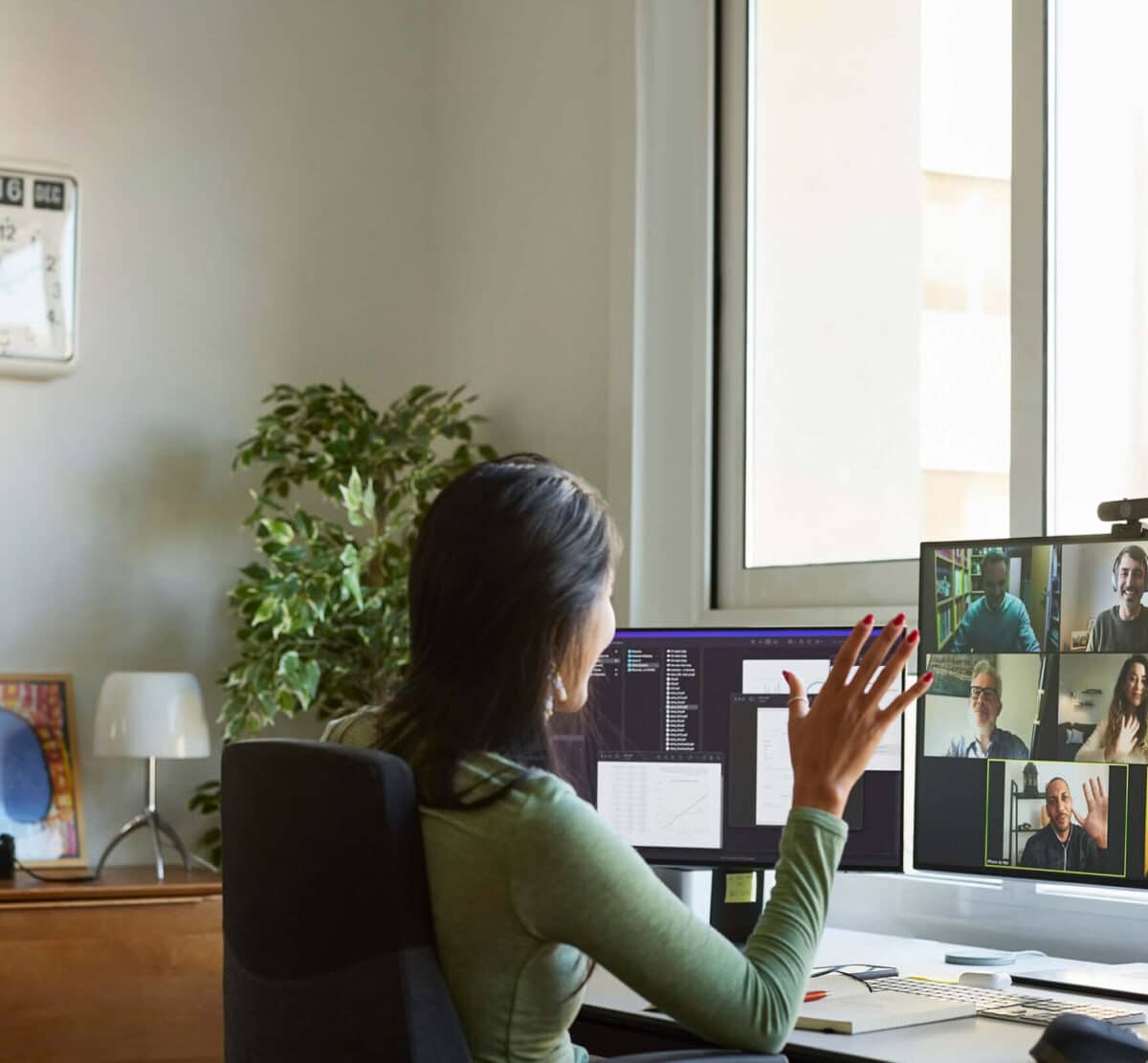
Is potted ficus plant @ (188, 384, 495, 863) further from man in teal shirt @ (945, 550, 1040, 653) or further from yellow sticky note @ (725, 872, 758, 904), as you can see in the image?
man in teal shirt @ (945, 550, 1040, 653)

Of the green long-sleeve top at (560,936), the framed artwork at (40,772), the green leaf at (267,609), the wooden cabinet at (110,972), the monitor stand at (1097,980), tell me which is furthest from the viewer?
the framed artwork at (40,772)

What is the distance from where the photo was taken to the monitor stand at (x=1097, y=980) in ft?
6.05

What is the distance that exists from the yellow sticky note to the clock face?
2.07 metres

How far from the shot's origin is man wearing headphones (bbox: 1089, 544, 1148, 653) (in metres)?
1.89

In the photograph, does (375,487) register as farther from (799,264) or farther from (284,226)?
(799,264)

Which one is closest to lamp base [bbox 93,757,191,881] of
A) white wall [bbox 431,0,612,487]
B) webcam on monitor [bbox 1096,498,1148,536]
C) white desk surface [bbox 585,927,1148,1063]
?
white wall [bbox 431,0,612,487]

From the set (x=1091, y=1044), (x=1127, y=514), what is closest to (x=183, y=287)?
(x=1127, y=514)

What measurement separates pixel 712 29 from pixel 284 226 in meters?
1.18

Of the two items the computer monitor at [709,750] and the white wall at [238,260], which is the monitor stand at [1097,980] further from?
the white wall at [238,260]

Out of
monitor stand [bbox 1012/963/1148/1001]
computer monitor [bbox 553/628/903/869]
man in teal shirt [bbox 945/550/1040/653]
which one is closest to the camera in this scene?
monitor stand [bbox 1012/963/1148/1001]

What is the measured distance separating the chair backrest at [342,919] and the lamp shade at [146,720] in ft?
6.38

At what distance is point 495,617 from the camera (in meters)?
1.42

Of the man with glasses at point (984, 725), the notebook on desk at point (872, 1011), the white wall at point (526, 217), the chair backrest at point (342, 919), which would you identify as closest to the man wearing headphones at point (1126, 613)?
the man with glasses at point (984, 725)

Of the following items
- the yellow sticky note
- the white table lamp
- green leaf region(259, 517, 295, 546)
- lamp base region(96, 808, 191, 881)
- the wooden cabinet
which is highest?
green leaf region(259, 517, 295, 546)
